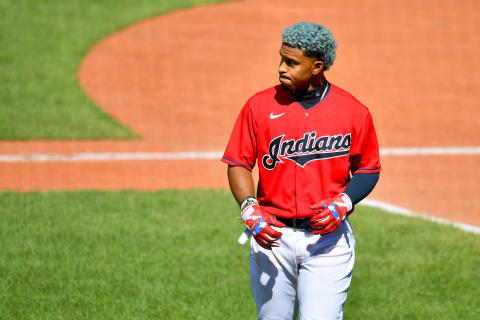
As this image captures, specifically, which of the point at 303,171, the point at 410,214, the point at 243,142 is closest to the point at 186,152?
the point at 410,214

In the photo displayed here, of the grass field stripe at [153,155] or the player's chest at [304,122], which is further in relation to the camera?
the grass field stripe at [153,155]

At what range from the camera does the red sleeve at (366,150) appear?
434 centimetres

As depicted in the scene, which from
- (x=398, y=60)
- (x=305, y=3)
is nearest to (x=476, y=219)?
(x=398, y=60)

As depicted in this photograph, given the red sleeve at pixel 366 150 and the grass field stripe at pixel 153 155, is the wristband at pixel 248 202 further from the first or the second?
the grass field stripe at pixel 153 155

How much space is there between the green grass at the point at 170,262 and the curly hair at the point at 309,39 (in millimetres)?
2815

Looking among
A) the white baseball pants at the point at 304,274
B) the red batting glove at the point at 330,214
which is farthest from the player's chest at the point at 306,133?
the white baseball pants at the point at 304,274

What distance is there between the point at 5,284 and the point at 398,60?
40.7 ft

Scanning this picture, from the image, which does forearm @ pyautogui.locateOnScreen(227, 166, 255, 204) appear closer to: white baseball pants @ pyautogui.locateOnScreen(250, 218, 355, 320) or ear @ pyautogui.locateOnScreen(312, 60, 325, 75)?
white baseball pants @ pyautogui.locateOnScreen(250, 218, 355, 320)

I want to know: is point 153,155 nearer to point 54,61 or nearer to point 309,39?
point 54,61

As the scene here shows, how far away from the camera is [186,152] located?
12.0 meters

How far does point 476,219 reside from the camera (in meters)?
9.17

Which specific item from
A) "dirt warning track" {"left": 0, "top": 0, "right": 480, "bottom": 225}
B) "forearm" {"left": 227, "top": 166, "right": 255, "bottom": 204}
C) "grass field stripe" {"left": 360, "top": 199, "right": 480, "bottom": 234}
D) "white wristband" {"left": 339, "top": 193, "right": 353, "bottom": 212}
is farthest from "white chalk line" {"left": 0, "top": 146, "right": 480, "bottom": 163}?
Answer: "white wristband" {"left": 339, "top": 193, "right": 353, "bottom": 212}

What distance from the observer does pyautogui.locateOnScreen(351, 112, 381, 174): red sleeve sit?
434cm

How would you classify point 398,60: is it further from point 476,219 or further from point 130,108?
point 476,219
